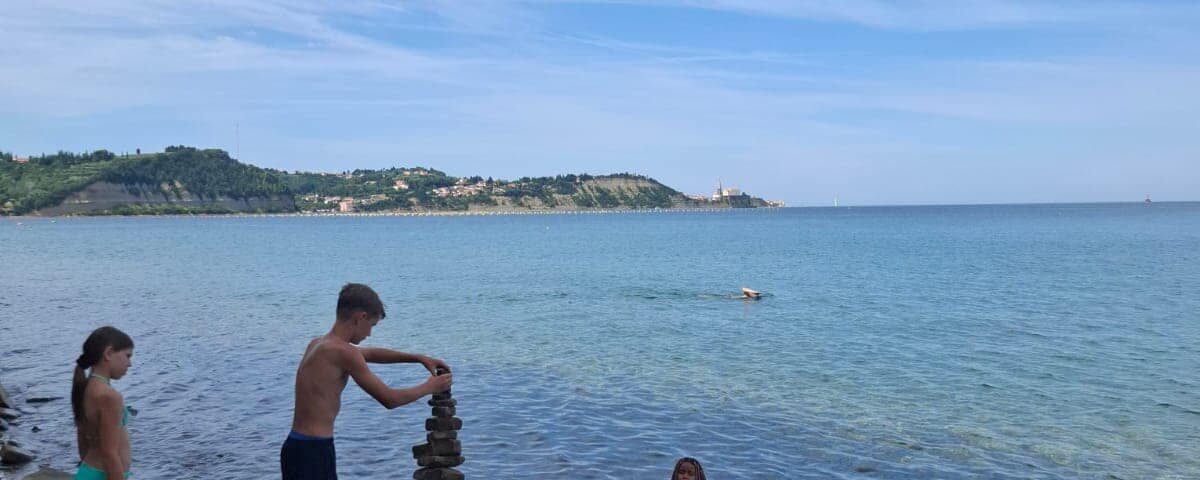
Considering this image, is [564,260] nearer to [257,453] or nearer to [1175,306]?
[1175,306]

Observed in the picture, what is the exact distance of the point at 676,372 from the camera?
2433 cm

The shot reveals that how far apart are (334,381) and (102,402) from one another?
1.55 m

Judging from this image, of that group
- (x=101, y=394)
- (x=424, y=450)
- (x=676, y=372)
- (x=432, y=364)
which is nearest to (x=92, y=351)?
(x=101, y=394)

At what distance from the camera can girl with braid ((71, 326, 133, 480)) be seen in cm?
614

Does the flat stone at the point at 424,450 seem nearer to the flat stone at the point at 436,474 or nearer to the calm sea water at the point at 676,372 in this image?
the flat stone at the point at 436,474

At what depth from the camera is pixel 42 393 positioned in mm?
21422

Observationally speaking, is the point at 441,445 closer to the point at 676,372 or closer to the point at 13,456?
the point at 13,456

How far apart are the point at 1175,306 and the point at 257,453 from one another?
138 feet

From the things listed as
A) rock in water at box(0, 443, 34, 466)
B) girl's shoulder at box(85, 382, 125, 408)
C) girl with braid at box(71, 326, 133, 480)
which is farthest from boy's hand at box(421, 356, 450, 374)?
rock in water at box(0, 443, 34, 466)

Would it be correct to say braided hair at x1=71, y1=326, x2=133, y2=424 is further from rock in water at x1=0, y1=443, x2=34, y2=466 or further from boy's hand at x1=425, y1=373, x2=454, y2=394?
rock in water at x1=0, y1=443, x2=34, y2=466

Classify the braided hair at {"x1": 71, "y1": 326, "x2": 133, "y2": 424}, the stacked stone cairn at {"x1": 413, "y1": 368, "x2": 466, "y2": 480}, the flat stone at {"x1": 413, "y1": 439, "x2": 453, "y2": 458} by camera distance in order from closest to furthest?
1. the braided hair at {"x1": 71, "y1": 326, "x2": 133, "y2": 424}
2. the stacked stone cairn at {"x1": 413, "y1": 368, "x2": 466, "y2": 480}
3. the flat stone at {"x1": 413, "y1": 439, "x2": 453, "y2": 458}

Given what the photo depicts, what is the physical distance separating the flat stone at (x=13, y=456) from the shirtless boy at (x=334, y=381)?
1128 centimetres

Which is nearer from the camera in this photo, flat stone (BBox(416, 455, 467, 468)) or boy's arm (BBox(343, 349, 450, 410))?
boy's arm (BBox(343, 349, 450, 410))

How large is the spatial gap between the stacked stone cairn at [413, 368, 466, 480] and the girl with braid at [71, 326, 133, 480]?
2155mm
